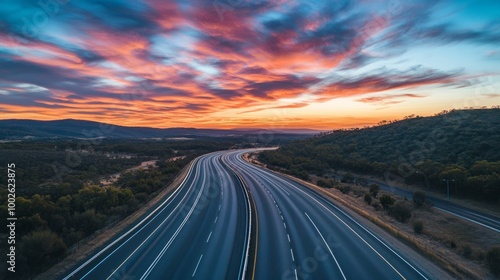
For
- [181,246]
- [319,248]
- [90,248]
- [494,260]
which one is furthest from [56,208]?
[494,260]

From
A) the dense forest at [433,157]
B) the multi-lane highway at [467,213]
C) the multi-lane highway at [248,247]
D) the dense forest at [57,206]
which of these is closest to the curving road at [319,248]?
the multi-lane highway at [248,247]

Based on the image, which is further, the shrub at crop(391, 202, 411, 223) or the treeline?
the shrub at crop(391, 202, 411, 223)

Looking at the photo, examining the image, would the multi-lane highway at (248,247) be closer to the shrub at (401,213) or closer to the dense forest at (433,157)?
the shrub at (401,213)

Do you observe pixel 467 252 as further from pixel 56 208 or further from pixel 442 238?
pixel 56 208

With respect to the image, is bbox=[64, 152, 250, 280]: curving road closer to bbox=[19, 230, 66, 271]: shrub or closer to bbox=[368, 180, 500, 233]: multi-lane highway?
bbox=[19, 230, 66, 271]: shrub

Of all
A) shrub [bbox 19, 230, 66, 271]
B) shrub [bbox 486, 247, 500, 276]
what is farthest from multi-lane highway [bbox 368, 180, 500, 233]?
shrub [bbox 19, 230, 66, 271]

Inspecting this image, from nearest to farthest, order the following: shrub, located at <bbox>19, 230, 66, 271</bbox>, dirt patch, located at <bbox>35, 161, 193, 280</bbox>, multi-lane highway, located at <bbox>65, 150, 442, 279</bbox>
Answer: multi-lane highway, located at <bbox>65, 150, 442, 279</bbox>
dirt patch, located at <bbox>35, 161, 193, 280</bbox>
shrub, located at <bbox>19, 230, 66, 271</bbox>
